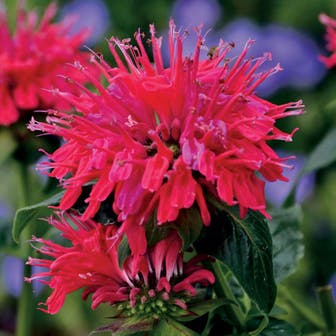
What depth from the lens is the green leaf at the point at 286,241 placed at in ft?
2.58

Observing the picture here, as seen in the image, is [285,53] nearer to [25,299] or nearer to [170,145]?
[25,299]

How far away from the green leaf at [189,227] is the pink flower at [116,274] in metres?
0.05

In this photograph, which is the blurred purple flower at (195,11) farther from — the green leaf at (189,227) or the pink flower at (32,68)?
the green leaf at (189,227)

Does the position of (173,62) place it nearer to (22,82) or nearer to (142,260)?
(142,260)

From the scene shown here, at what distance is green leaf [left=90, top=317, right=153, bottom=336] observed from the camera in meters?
0.65

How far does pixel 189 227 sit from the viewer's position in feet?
2.02

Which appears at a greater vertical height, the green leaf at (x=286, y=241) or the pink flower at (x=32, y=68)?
the pink flower at (x=32, y=68)

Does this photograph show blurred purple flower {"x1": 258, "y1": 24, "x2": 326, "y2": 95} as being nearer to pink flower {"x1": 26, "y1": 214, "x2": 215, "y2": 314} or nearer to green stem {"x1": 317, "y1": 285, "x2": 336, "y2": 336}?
green stem {"x1": 317, "y1": 285, "x2": 336, "y2": 336}

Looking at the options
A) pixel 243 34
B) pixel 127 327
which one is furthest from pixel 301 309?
pixel 243 34

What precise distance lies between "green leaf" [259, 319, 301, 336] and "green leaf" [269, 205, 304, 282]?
0.22ft

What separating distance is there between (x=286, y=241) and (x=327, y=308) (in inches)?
3.8

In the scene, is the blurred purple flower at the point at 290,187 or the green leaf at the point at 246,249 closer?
the green leaf at the point at 246,249

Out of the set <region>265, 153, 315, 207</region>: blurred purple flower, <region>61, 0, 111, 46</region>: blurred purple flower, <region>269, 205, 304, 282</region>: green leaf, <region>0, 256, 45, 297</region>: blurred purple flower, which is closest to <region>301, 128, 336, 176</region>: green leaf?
<region>269, 205, 304, 282</region>: green leaf

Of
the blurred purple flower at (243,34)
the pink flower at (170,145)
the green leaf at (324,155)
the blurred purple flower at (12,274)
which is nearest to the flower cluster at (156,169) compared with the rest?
the pink flower at (170,145)
